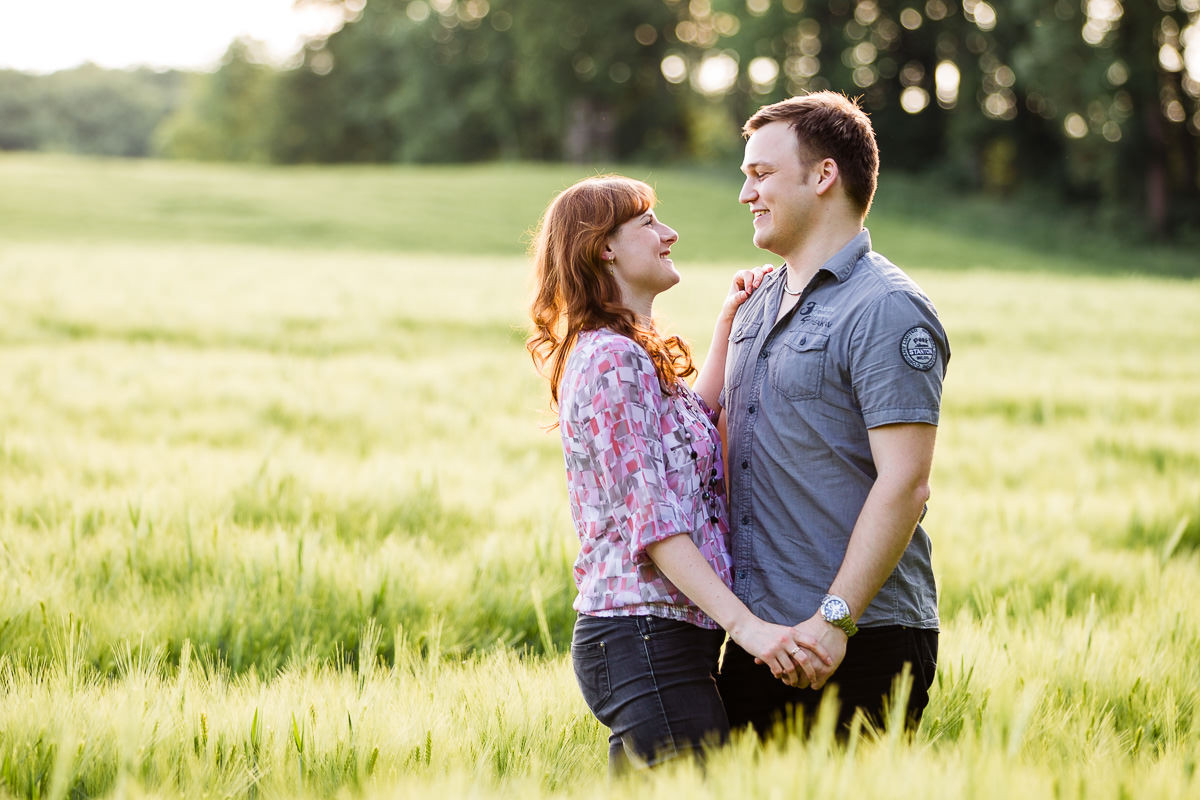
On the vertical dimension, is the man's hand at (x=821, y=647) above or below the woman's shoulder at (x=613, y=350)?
below

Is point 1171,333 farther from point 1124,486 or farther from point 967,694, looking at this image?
point 967,694

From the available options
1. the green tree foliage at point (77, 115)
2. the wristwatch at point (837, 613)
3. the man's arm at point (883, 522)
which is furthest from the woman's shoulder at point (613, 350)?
the green tree foliage at point (77, 115)

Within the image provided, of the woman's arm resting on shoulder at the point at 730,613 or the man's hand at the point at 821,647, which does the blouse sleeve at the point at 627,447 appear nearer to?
the woman's arm resting on shoulder at the point at 730,613

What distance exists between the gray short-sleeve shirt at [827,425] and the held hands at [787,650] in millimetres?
185

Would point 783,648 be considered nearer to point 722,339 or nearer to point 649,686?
point 649,686

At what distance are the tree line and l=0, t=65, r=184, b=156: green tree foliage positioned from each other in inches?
1184

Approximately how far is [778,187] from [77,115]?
5263 inches

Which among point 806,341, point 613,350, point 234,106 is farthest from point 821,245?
point 234,106

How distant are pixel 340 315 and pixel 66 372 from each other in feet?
15.5

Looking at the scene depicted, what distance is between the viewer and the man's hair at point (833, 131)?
2684mm

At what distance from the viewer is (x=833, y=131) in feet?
8.80

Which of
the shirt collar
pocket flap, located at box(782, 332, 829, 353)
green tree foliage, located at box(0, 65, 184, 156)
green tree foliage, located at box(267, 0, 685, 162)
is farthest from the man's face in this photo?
green tree foliage, located at box(0, 65, 184, 156)

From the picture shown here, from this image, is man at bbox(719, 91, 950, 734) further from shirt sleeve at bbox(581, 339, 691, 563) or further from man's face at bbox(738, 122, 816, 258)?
shirt sleeve at bbox(581, 339, 691, 563)

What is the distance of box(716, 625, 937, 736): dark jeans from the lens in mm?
2672
